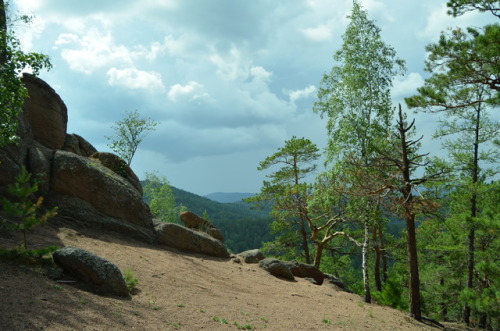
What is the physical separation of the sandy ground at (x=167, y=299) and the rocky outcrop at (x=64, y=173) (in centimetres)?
127

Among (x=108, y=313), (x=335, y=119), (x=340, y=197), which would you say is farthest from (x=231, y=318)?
(x=335, y=119)

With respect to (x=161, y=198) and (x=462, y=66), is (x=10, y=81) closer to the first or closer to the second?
(x=462, y=66)

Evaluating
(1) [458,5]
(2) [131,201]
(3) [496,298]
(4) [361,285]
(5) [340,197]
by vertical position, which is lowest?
(4) [361,285]

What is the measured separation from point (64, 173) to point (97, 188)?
1763 millimetres

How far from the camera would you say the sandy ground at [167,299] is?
7172 mm

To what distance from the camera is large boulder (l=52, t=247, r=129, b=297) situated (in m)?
9.29

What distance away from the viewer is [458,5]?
1168 cm

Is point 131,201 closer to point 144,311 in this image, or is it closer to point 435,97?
point 144,311

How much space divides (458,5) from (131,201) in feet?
58.3

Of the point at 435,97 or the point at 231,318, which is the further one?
the point at 435,97

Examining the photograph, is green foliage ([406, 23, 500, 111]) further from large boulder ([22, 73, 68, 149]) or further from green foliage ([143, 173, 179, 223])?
green foliage ([143, 173, 179, 223])

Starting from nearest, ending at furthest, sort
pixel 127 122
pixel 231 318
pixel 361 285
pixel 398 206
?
pixel 231 318, pixel 398 206, pixel 361 285, pixel 127 122

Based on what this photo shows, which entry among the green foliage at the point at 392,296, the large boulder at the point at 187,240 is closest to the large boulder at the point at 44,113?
the large boulder at the point at 187,240

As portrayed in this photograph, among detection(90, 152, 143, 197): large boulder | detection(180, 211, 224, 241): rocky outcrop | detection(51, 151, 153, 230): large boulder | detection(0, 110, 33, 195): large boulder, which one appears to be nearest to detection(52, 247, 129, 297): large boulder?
detection(0, 110, 33, 195): large boulder
